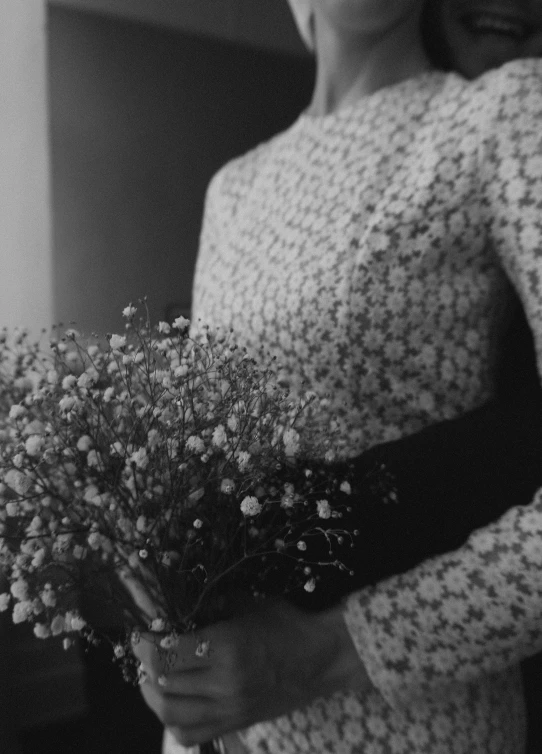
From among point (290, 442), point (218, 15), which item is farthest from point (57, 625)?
point (218, 15)

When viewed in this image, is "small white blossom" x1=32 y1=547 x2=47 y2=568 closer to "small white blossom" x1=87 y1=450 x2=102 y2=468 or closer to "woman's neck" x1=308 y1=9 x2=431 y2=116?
"small white blossom" x1=87 y1=450 x2=102 y2=468

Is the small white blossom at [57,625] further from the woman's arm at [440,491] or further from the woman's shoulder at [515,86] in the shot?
the woman's shoulder at [515,86]

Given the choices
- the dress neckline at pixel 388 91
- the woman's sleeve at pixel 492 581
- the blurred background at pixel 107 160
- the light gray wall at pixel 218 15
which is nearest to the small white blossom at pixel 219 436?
the woman's sleeve at pixel 492 581

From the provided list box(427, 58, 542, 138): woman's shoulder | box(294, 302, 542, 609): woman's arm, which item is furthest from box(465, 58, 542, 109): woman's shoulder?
box(294, 302, 542, 609): woman's arm

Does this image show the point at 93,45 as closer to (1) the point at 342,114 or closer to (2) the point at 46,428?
(1) the point at 342,114

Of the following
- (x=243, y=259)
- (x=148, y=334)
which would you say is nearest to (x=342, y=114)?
(x=243, y=259)
